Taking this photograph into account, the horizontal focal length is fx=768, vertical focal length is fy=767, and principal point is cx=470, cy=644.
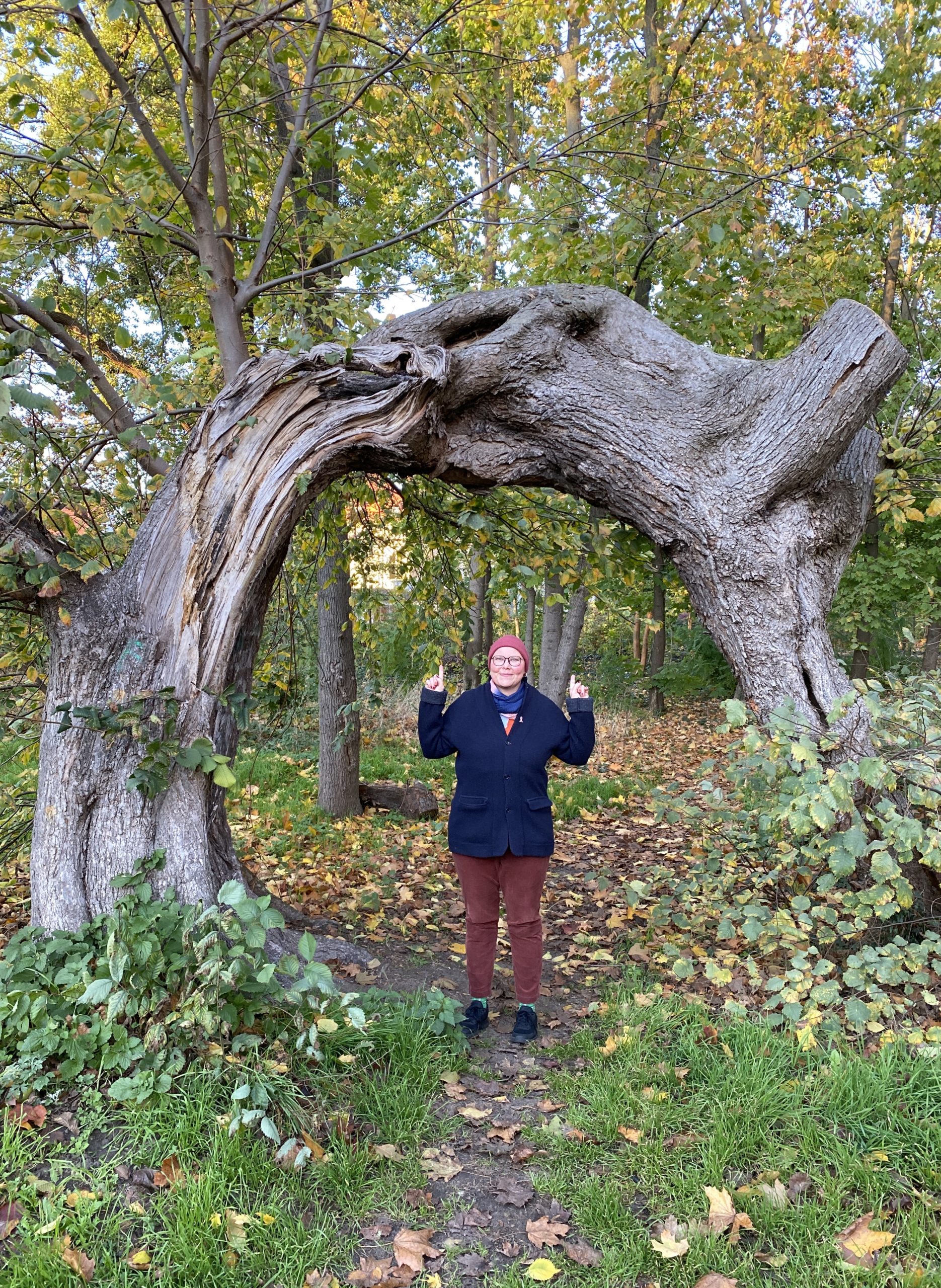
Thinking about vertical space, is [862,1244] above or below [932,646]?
below

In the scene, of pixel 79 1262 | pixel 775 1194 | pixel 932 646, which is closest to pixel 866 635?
pixel 932 646

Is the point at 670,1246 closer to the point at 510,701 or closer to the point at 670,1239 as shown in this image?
the point at 670,1239

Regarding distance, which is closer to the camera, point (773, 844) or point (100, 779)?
point (100, 779)

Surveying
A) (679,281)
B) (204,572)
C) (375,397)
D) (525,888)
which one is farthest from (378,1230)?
(679,281)

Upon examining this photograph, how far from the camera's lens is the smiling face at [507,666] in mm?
3564

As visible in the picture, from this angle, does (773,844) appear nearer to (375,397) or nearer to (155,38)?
(375,397)

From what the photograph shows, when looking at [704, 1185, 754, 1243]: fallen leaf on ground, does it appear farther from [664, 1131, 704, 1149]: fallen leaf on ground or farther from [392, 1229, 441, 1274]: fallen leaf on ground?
[392, 1229, 441, 1274]: fallen leaf on ground

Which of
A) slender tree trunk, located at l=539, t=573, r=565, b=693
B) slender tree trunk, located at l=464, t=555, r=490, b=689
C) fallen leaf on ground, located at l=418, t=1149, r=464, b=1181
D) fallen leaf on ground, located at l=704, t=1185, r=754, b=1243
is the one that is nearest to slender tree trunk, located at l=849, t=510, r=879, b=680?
slender tree trunk, located at l=539, t=573, r=565, b=693

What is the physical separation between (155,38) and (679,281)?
5745 mm

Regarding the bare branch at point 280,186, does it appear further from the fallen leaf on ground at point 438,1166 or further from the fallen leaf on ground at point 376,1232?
the fallen leaf on ground at point 376,1232

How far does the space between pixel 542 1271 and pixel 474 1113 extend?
763 millimetres

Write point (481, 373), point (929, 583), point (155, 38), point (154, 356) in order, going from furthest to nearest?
point (929, 583) → point (154, 356) → point (481, 373) → point (155, 38)

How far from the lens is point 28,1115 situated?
8.46 feet

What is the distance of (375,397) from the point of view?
3727 millimetres
